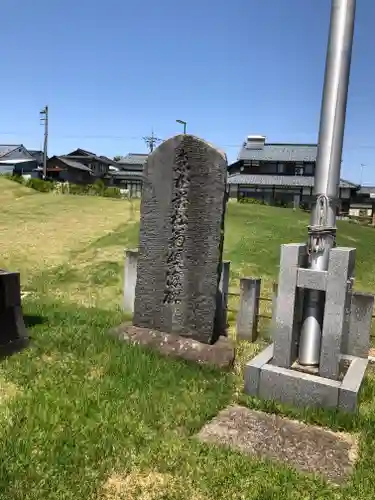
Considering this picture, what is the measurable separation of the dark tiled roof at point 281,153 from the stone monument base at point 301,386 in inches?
1929

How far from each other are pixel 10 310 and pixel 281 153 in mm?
50922

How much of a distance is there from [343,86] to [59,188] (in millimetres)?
36319

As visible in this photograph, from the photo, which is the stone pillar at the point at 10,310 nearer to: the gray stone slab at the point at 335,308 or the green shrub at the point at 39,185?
the gray stone slab at the point at 335,308

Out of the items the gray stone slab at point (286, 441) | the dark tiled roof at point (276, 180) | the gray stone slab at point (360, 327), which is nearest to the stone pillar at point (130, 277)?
the gray stone slab at point (360, 327)

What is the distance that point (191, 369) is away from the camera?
525 cm

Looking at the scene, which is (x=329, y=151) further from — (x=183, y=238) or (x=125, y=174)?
(x=125, y=174)

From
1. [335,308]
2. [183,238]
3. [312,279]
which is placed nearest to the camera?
[335,308]

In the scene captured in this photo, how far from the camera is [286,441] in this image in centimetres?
392

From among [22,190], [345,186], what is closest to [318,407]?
[22,190]

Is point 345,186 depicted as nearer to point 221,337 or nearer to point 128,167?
point 128,167

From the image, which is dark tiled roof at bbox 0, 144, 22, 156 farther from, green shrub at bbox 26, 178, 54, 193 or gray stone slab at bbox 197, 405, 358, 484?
gray stone slab at bbox 197, 405, 358, 484

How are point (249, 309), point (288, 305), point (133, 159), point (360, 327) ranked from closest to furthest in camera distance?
point (288, 305) → point (360, 327) → point (249, 309) → point (133, 159)

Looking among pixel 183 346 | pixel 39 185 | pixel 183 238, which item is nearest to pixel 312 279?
pixel 183 238

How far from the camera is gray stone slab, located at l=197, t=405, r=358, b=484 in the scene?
3578 mm
